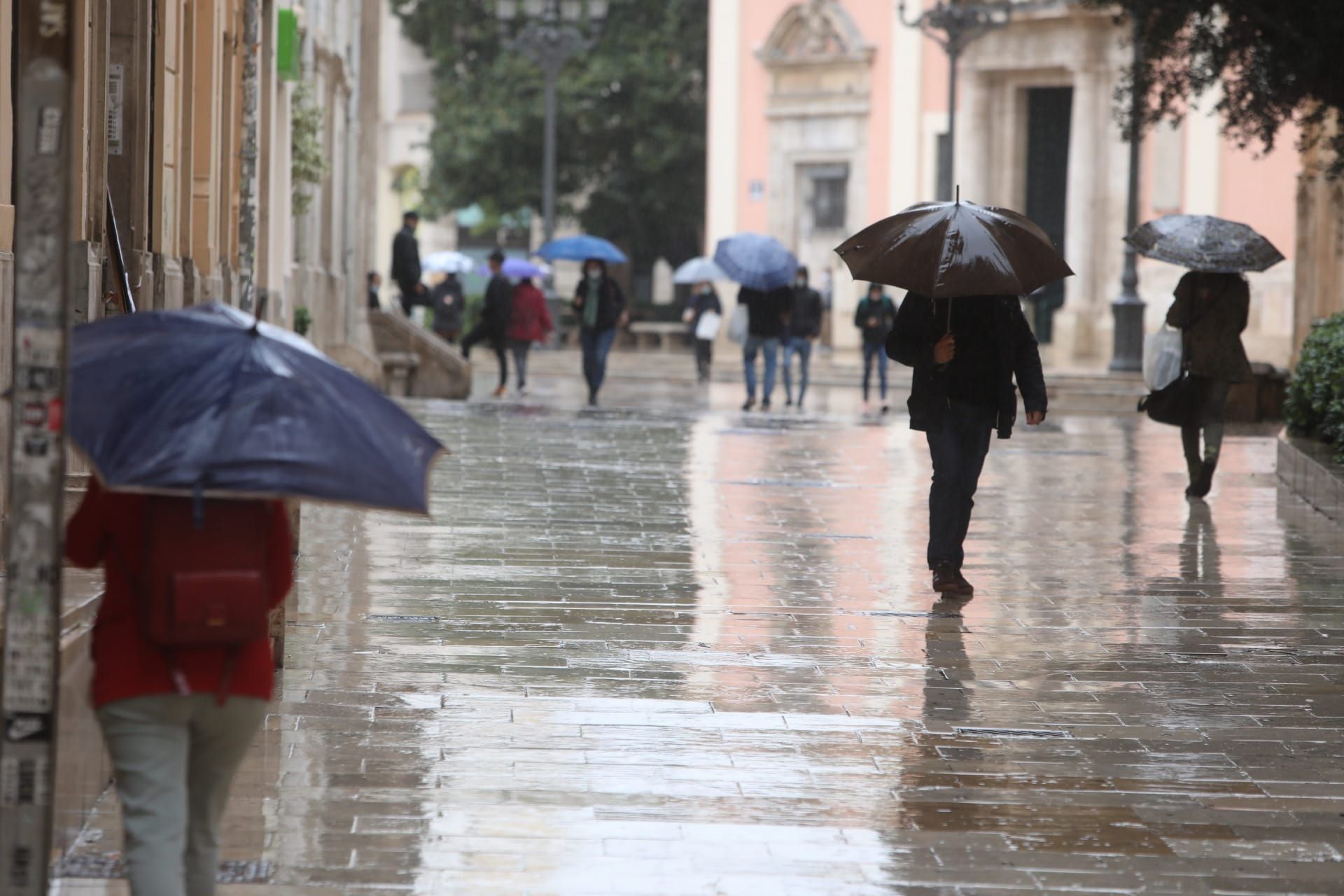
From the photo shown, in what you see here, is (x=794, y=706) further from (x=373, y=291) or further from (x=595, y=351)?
(x=373, y=291)

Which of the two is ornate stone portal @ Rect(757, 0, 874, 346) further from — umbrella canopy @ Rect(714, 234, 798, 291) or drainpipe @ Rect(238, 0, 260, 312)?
drainpipe @ Rect(238, 0, 260, 312)

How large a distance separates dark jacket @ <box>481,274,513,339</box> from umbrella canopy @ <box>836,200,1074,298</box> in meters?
16.8

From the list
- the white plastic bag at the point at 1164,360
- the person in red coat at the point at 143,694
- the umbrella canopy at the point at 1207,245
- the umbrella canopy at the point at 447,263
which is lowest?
the person in red coat at the point at 143,694

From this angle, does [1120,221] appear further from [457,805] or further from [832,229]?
[457,805]

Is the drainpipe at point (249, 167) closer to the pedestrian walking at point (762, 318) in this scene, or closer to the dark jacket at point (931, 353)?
the dark jacket at point (931, 353)

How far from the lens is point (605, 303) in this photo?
79.4 feet

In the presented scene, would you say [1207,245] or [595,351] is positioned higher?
[1207,245]

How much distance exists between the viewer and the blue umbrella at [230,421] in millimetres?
3842

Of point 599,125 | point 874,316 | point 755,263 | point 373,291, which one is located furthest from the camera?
point 599,125

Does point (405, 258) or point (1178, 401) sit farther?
point (405, 258)

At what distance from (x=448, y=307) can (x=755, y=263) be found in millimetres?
9175

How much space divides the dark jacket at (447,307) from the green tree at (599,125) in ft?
48.7

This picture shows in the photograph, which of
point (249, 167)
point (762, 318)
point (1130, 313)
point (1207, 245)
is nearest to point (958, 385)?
point (249, 167)

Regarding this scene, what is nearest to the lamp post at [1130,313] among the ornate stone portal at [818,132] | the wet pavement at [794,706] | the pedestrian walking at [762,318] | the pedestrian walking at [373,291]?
the pedestrian walking at [762,318]
